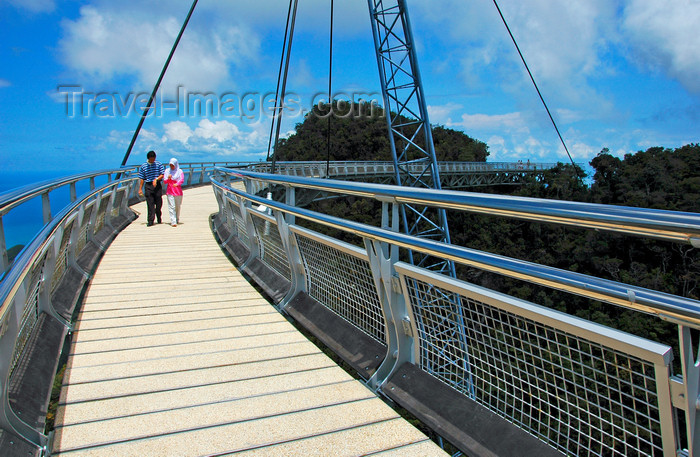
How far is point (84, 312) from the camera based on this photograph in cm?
437

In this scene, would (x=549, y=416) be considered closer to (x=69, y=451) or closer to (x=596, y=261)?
(x=69, y=451)

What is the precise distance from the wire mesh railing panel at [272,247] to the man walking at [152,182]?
5516 mm

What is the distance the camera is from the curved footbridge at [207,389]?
238 centimetres

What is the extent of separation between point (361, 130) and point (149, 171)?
84258mm

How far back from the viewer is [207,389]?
9.66ft

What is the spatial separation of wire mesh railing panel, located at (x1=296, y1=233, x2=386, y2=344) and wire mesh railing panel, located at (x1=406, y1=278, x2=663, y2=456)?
473 mm

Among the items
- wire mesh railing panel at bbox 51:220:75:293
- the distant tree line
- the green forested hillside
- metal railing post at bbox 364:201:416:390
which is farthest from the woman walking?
the green forested hillside

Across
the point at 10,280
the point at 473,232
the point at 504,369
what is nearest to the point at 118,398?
the point at 10,280

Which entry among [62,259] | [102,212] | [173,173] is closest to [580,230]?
[173,173]

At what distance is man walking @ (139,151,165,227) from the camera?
33.9ft

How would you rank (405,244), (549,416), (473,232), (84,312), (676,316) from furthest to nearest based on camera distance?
(473,232) → (84,312) → (405,244) → (549,416) → (676,316)

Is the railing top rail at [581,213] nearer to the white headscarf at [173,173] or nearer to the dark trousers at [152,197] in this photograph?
the white headscarf at [173,173]

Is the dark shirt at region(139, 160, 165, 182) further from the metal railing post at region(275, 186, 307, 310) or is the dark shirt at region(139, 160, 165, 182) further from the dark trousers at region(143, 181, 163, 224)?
the metal railing post at region(275, 186, 307, 310)

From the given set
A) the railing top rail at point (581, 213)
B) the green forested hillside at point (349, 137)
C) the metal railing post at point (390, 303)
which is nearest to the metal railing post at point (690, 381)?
the railing top rail at point (581, 213)
